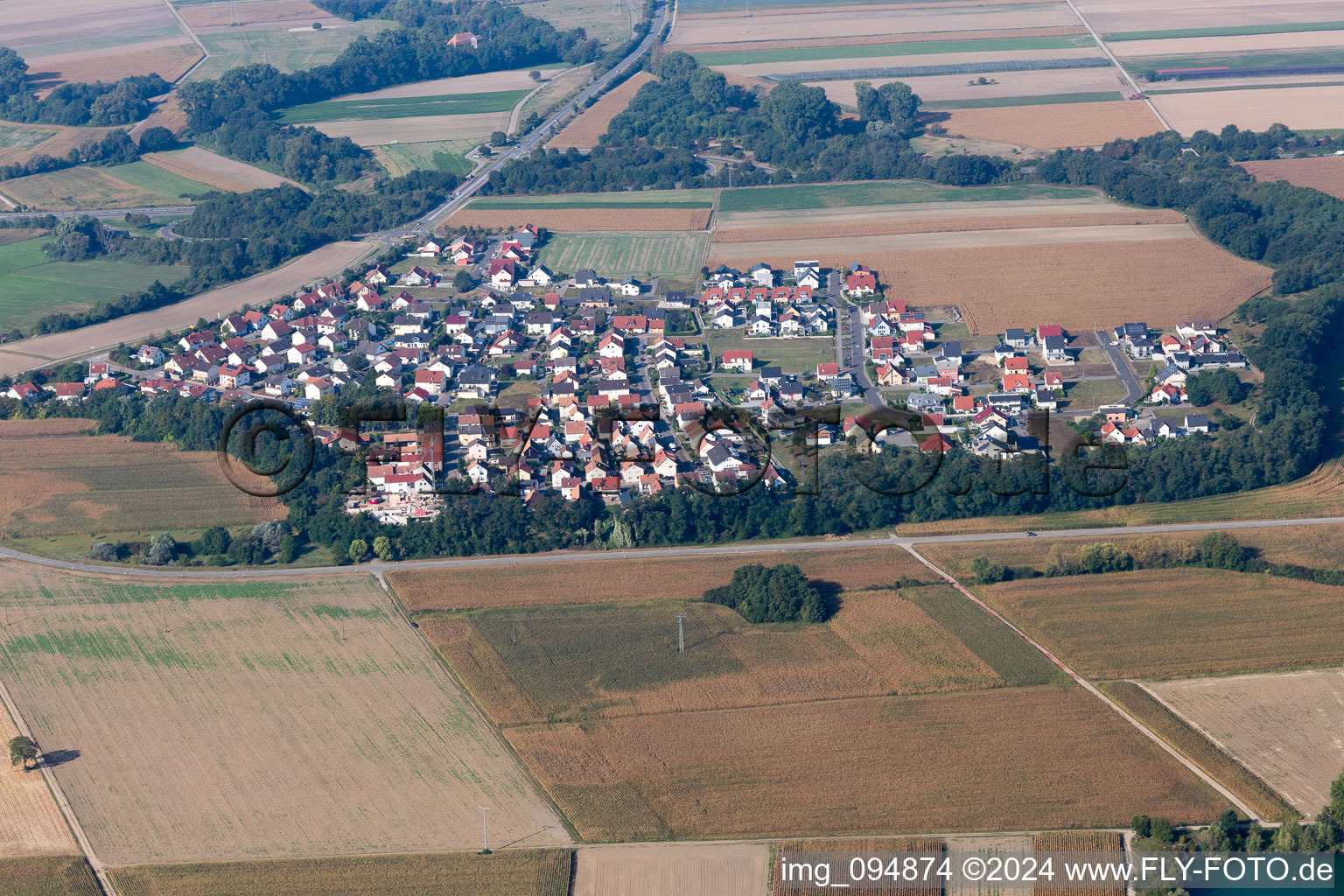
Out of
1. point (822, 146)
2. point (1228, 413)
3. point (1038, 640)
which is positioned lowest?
point (1038, 640)

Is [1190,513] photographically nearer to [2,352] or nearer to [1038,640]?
[1038,640]

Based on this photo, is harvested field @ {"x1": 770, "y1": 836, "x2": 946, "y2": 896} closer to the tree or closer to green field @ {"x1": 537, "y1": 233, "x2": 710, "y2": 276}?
the tree

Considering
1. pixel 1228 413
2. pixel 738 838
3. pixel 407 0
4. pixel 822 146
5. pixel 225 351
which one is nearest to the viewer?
pixel 738 838

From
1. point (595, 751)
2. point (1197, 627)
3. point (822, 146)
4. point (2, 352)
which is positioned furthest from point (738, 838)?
point (822, 146)

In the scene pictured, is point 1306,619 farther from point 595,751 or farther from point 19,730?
point 19,730

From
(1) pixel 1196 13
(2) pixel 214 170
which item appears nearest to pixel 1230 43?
(1) pixel 1196 13

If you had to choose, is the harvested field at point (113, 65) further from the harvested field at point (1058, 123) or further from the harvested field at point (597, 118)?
the harvested field at point (1058, 123)

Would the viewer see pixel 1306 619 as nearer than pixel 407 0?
Yes

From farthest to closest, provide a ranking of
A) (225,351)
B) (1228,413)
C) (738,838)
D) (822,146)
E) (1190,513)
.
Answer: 1. (822,146)
2. (225,351)
3. (1228,413)
4. (1190,513)
5. (738,838)

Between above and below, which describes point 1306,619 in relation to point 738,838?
above
